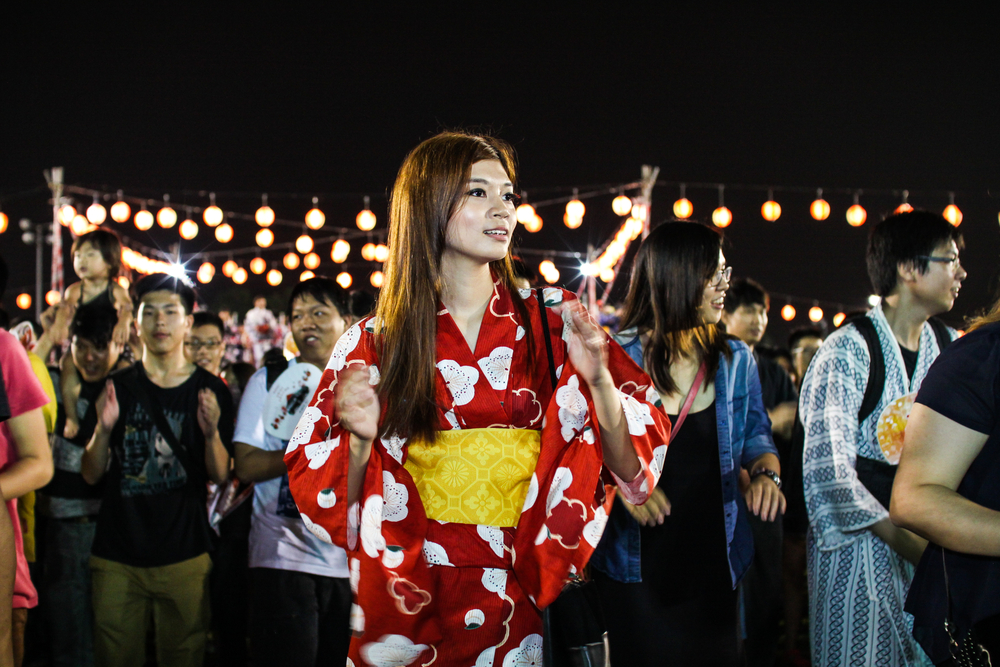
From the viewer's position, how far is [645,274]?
125 inches

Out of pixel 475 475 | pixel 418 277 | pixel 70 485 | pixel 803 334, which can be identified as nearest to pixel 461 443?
pixel 475 475

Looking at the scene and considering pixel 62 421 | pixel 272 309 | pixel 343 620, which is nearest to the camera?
pixel 343 620

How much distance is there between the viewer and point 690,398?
2930 millimetres

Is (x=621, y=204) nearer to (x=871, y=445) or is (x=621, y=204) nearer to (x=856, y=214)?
(x=856, y=214)

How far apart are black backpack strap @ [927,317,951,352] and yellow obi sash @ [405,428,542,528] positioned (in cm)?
199

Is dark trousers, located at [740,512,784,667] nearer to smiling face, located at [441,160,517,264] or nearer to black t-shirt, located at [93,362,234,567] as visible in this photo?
smiling face, located at [441,160,517,264]

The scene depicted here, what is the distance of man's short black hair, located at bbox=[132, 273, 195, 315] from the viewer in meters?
4.03

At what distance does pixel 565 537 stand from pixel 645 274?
5.23 feet

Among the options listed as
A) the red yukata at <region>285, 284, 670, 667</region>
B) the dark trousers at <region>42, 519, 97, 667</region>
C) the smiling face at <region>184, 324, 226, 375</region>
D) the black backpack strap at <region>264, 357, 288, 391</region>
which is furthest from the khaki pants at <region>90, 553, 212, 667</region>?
the smiling face at <region>184, 324, 226, 375</region>

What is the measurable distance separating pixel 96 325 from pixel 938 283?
4482 millimetres

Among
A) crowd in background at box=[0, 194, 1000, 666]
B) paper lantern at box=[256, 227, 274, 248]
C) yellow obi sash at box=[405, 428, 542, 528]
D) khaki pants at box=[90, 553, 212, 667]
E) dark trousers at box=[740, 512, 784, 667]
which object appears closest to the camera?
yellow obi sash at box=[405, 428, 542, 528]

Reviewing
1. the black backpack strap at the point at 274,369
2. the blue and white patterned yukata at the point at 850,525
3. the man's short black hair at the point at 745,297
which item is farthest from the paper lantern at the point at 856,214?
the black backpack strap at the point at 274,369

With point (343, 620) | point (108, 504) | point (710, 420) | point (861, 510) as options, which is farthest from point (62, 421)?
point (861, 510)

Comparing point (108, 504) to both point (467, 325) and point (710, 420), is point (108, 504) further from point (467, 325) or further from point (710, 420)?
point (710, 420)
